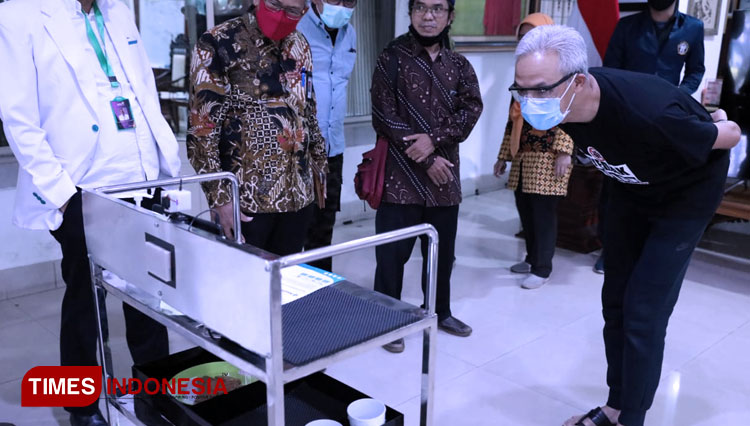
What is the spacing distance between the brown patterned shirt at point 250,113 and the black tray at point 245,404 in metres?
0.66

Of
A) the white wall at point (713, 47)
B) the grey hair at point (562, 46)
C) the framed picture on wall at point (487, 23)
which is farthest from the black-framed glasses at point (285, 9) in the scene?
the white wall at point (713, 47)

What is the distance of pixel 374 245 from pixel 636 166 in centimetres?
93

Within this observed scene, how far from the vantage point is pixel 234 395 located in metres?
1.38

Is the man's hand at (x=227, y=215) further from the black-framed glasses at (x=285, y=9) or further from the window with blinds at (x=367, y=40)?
the window with blinds at (x=367, y=40)

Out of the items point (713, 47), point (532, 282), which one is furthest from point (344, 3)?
point (713, 47)

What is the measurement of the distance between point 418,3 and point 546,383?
1.50 meters

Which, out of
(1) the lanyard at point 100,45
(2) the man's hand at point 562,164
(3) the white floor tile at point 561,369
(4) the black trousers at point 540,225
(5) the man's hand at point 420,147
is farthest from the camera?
(4) the black trousers at point 540,225

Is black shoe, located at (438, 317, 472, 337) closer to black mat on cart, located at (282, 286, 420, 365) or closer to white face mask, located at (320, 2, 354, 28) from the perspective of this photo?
white face mask, located at (320, 2, 354, 28)

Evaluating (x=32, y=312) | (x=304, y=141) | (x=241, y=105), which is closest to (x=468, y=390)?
(x=304, y=141)

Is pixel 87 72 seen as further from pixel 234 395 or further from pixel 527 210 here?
pixel 527 210

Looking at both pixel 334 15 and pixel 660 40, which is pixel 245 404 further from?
pixel 660 40

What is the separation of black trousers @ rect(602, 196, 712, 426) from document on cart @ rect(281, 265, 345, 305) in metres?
0.90

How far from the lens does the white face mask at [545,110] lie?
162cm

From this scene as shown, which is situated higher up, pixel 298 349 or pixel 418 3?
pixel 418 3
